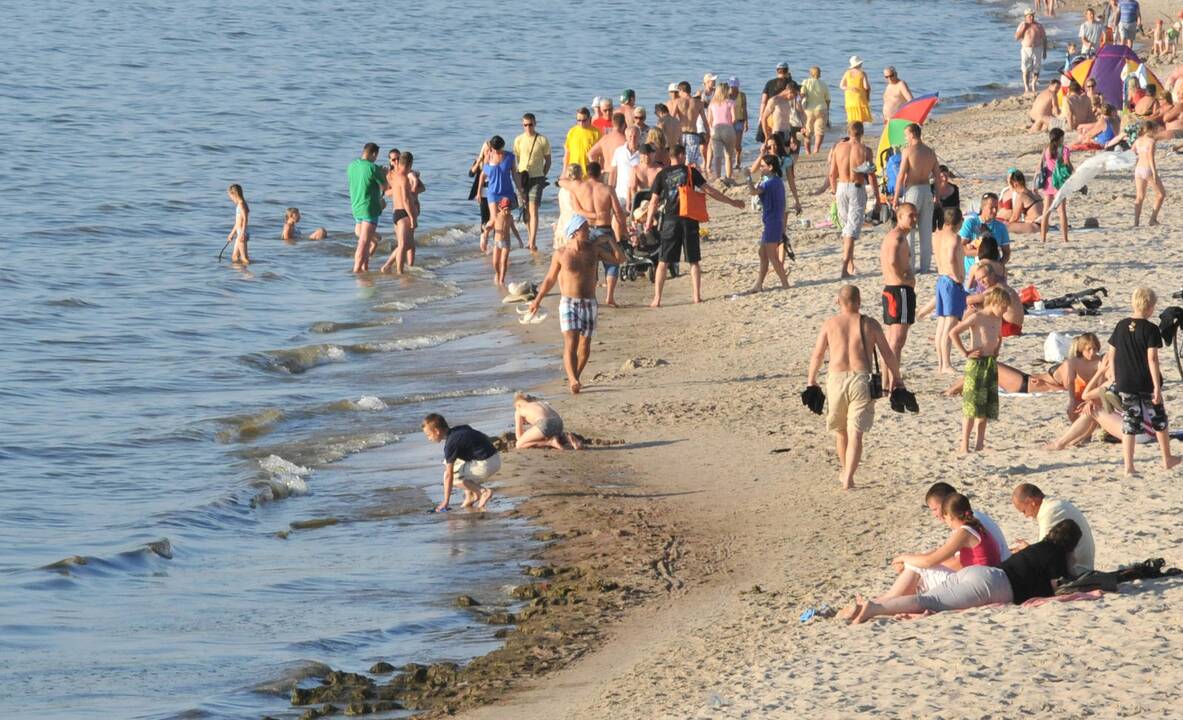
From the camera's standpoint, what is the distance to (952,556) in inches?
340

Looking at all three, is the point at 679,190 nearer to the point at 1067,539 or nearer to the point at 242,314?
the point at 242,314

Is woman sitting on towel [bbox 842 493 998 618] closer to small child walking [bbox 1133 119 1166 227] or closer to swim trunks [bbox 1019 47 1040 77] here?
small child walking [bbox 1133 119 1166 227]

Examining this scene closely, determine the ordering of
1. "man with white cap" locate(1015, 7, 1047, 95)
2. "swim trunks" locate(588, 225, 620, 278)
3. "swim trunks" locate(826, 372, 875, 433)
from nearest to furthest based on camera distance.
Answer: "swim trunks" locate(826, 372, 875, 433) < "swim trunks" locate(588, 225, 620, 278) < "man with white cap" locate(1015, 7, 1047, 95)

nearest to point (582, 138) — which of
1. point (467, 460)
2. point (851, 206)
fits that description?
point (851, 206)

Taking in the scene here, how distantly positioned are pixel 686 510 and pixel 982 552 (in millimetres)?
2930

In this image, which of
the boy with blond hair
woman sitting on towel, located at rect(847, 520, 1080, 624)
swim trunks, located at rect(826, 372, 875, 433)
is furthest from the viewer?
swim trunks, located at rect(826, 372, 875, 433)

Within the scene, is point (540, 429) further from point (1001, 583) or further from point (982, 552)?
point (1001, 583)

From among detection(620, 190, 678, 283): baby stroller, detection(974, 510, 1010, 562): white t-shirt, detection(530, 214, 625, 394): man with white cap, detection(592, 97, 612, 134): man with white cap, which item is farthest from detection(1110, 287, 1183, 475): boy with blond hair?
detection(592, 97, 612, 134): man with white cap

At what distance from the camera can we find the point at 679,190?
52.8 feet

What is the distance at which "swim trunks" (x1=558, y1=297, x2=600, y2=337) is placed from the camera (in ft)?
44.8

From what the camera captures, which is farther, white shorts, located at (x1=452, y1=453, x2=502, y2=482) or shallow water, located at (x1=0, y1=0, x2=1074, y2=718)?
white shorts, located at (x1=452, y1=453, x2=502, y2=482)

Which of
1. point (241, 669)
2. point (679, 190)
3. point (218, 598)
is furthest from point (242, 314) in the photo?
point (241, 669)

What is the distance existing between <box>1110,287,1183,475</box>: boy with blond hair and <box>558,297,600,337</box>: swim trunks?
4.60 metres

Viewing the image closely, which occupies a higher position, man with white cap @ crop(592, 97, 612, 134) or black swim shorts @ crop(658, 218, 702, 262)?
man with white cap @ crop(592, 97, 612, 134)
